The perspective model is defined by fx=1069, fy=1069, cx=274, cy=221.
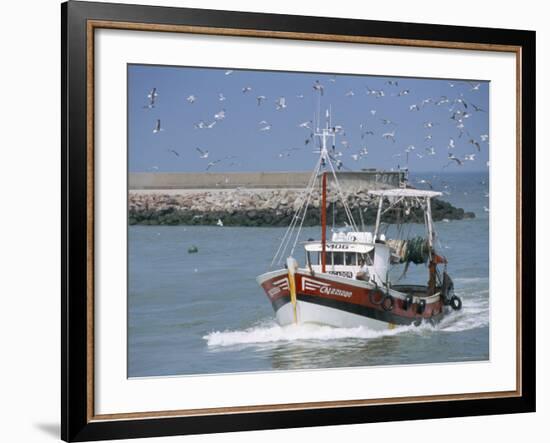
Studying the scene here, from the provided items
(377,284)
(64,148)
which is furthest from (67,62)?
(377,284)

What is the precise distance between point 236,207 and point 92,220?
0.60 metres

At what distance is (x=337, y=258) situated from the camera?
4531 mm

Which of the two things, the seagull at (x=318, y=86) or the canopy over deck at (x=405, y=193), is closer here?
the seagull at (x=318, y=86)

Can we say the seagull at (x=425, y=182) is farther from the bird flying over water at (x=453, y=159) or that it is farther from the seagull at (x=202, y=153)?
the seagull at (x=202, y=153)

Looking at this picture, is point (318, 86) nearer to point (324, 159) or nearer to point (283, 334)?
point (324, 159)

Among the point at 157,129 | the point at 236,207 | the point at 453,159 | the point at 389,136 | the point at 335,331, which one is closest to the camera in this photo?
the point at 157,129

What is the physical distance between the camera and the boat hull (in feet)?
14.5

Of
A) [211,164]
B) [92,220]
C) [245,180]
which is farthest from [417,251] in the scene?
[92,220]

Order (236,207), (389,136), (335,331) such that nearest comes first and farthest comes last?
1. (236,207)
2. (335,331)
3. (389,136)

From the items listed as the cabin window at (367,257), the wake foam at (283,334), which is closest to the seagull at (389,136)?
the cabin window at (367,257)

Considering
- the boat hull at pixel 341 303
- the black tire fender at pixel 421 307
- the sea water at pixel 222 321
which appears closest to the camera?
the sea water at pixel 222 321

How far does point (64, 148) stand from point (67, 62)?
1.09 feet

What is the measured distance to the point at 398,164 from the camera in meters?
4.62

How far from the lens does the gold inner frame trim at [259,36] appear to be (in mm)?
4160
